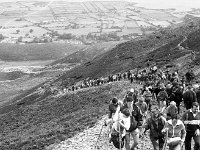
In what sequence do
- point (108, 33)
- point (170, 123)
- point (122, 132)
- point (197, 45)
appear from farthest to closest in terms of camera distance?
point (108, 33), point (197, 45), point (122, 132), point (170, 123)

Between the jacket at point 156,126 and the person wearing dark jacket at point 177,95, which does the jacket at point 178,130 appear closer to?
the jacket at point 156,126

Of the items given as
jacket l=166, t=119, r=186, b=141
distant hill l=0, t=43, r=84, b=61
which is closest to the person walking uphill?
jacket l=166, t=119, r=186, b=141

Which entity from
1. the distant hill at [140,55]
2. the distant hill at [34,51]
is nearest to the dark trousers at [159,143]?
the distant hill at [140,55]

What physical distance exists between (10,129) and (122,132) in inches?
965

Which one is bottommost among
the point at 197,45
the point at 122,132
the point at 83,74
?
the point at 83,74

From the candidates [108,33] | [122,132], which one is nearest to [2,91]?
[122,132]

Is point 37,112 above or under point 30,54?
above

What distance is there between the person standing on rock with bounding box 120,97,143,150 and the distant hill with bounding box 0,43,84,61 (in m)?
148

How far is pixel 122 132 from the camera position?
14.5m

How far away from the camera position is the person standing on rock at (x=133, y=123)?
14.5 m

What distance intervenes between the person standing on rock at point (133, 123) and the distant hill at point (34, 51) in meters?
148

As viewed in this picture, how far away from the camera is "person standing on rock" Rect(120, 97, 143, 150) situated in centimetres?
1451

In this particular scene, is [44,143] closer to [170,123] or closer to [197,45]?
[170,123]

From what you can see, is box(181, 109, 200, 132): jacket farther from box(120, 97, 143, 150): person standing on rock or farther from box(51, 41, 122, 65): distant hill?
box(51, 41, 122, 65): distant hill
